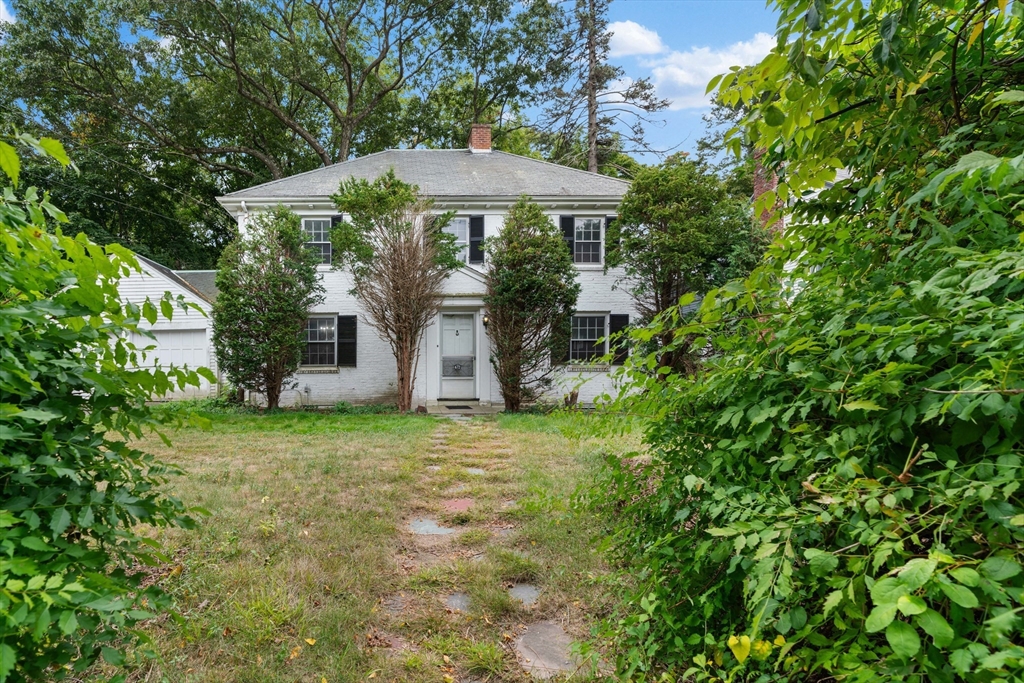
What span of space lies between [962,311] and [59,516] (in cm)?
203

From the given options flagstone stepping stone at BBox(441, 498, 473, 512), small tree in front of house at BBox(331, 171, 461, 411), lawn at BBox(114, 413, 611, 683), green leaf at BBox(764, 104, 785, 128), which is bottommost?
flagstone stepping stone at BBox(441, 498, 473, 512)

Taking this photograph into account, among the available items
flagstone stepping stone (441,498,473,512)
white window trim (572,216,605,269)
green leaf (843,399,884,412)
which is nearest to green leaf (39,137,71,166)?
green leaf (843,399,884,412)

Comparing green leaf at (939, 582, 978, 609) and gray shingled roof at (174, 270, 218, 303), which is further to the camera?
gray shingled roof at (174, 270, 218, 303)

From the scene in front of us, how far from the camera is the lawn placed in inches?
90.1

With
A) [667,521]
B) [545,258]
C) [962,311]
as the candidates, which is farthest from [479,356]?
[962,311]

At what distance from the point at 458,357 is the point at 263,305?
4636 mm

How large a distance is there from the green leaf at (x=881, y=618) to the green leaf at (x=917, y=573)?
5 centimetres

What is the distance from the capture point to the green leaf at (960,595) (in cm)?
83

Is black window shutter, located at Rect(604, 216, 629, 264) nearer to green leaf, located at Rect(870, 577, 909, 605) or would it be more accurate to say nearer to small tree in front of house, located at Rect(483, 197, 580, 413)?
small tree in front of house, located at Rect(483, 197, 580, 413)

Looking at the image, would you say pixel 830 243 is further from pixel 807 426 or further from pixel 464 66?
pixel 464 66

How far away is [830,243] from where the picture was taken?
1798 millimetres

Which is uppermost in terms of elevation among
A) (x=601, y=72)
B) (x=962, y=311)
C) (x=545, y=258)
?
(x=601, y=72)

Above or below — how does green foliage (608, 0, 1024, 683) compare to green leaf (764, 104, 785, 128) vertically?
below

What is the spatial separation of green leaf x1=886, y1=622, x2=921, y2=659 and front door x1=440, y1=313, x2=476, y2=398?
12.1 metres
